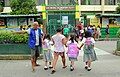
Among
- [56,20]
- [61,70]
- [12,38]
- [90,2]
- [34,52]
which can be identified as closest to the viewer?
[34,52]

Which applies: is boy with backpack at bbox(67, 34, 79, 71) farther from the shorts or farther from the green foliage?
the green foliage

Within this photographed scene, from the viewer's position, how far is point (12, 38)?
17.1m

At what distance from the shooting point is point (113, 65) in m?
14.9

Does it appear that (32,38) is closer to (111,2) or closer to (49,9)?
(49,9)

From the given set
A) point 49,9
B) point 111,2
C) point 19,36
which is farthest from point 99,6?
point 19,36

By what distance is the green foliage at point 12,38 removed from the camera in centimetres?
1698

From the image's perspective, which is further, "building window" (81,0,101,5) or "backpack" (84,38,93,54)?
"building window" (81,0,101,5)

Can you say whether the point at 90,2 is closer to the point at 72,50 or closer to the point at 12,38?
the point at 12,38

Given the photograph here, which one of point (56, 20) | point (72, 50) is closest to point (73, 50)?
point (72, 50)

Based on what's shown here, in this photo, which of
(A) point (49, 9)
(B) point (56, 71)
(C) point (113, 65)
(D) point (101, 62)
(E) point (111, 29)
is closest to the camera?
(B) point (56, 71)

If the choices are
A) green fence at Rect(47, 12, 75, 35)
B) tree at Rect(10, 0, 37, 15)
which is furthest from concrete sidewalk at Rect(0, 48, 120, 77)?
tree at Rect(10, 0, 37, 15)

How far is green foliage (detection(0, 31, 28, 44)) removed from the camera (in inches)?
669

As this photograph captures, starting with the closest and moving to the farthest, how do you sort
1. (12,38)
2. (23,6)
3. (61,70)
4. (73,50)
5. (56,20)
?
(73,50), (61,70), (12,38), (56,20), (23,6)

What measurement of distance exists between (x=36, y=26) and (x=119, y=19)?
26111mm
